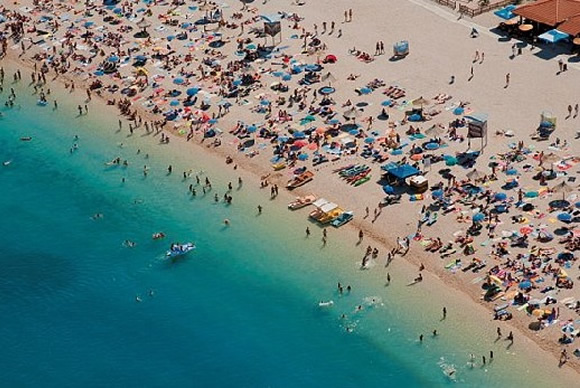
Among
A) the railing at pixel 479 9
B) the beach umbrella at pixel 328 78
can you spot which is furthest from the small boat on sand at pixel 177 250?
the railing at pixel 479 9

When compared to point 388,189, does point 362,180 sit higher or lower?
lower

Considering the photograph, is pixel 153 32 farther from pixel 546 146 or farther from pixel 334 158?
pixel 546 146

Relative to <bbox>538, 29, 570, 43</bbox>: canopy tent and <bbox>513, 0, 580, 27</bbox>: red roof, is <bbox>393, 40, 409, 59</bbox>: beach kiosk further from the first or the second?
<bbox>538, 29, 570, 43</bbox>: canopy tent

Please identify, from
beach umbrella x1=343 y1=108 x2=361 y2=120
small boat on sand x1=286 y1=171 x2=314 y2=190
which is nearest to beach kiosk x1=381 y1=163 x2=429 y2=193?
small boat on sand x1=286 y1=171 x2=314 y2=190

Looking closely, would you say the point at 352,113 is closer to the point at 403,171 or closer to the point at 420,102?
the point at 420,102

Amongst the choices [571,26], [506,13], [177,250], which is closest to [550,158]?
[571,26]

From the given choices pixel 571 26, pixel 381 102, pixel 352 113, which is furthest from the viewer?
pixel 571 26

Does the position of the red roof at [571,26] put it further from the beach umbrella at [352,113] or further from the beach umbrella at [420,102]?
the beach umbrella at [352,113]
